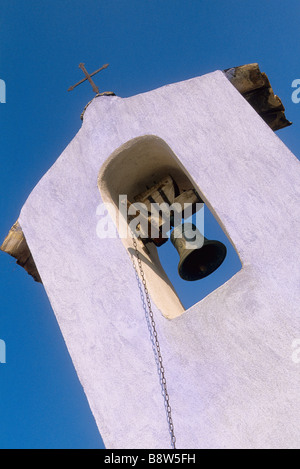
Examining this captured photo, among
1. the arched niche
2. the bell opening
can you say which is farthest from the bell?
the arched niche

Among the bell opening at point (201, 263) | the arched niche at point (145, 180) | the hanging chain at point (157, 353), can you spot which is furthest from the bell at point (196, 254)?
the hanging chain at point (157, 353)

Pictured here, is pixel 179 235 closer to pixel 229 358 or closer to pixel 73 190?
pixel 73 190

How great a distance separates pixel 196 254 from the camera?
479cm

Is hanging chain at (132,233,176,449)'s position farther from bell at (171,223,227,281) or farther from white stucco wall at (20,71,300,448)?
bell at (171,223,227,281)

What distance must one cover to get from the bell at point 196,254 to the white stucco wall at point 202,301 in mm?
572

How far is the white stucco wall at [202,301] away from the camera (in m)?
3.52

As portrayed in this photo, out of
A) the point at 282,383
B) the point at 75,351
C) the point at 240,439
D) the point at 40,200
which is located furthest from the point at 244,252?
the point at 40,200

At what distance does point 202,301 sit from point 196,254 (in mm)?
937

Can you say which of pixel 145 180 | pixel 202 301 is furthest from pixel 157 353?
pixel 145 180

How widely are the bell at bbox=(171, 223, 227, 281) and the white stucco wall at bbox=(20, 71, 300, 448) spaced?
572mm

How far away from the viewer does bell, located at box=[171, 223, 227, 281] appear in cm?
472

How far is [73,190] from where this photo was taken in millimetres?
4844

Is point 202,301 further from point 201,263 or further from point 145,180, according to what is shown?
point 145,180

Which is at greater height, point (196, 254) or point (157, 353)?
point (196, 254)
